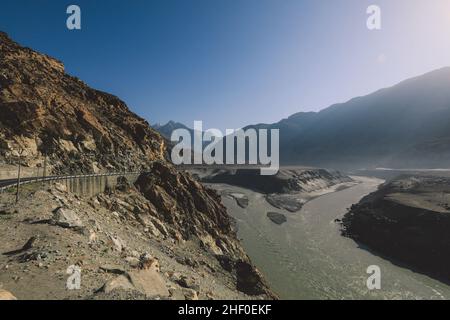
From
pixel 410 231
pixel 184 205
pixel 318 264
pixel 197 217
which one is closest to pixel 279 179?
pixel 410 231

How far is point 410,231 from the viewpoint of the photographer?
57.0 metres

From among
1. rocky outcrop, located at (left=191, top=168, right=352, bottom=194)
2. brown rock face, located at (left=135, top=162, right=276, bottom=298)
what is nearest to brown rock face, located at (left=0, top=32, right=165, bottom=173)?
brown rock face, located at (left=135, top=162, right=276, bottom=298)

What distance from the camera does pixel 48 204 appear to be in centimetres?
2183

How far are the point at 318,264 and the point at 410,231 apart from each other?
2242 cm

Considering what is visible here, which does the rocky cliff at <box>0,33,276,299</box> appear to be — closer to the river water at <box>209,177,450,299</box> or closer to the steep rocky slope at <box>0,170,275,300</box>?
the steep rocky slope at <box>0,170,275,300</box>

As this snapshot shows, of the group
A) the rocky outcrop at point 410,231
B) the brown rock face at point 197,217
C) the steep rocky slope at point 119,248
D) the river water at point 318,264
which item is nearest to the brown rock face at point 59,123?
the brown rock face at point 197,217

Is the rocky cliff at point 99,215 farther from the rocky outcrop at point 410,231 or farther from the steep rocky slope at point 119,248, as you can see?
the rocky outcrop at point 410,231

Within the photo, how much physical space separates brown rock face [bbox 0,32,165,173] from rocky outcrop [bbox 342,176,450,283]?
48143 mm

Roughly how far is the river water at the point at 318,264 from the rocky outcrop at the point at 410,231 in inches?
133

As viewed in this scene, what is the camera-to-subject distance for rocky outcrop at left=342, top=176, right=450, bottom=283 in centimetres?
5009

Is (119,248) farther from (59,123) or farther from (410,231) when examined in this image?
(410,231)

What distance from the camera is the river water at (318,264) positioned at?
40.1 metres
